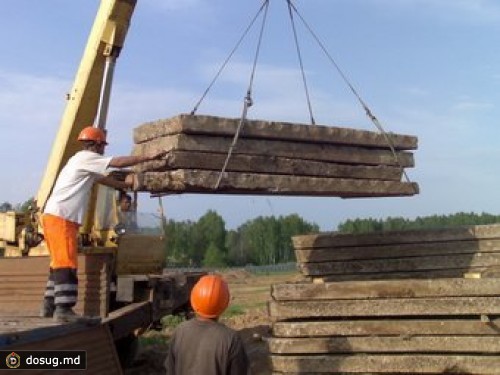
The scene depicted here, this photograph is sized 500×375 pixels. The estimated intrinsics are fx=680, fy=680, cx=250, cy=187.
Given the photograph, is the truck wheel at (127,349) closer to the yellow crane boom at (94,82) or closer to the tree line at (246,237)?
the yellow crane boom at (94,82)

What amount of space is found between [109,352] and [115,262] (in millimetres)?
4046

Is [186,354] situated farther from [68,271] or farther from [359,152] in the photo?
[359,152]

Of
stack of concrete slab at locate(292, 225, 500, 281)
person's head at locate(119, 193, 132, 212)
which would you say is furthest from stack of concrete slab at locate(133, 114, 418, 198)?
person's head at locate(119, 193, 132, 212)

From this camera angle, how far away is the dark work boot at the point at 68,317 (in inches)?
186

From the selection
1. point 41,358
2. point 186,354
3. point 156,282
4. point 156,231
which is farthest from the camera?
point 156,231

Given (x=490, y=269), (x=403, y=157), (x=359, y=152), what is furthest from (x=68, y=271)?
(x=490, y=269)

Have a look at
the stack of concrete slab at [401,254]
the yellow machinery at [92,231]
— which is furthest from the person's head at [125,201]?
the stack of concrete slab at [401,254]

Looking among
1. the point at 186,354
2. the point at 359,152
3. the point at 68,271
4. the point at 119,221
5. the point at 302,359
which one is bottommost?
the point at 302,359

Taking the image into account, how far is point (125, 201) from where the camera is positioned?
353 inches

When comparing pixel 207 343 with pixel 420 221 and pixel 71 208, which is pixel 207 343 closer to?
pixel 71 208

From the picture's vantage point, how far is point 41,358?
12.7ft

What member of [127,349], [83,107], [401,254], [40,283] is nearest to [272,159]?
[401,254]

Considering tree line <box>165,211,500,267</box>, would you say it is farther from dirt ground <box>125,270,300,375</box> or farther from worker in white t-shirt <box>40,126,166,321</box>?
worker in white t-shirt <box>40,126,166,321</box>

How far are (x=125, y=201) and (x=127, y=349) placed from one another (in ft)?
6.34
